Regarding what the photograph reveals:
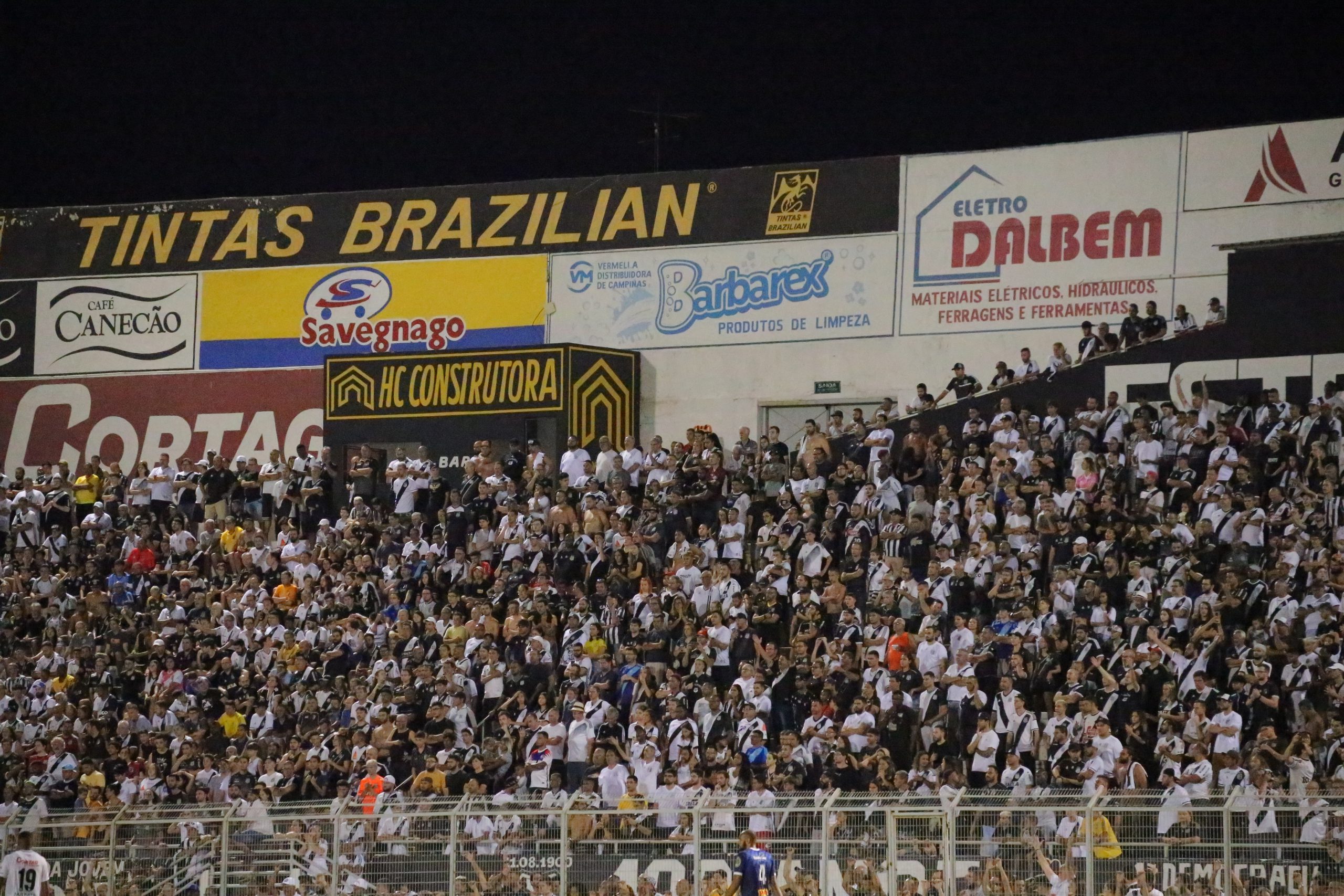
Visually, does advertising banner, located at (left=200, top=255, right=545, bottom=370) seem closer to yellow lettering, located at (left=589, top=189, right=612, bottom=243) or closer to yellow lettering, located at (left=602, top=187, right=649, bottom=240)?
yellow lettering, located at (left=589, top=189, right=612, bottom=243)

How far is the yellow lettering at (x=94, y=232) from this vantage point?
40938 mm

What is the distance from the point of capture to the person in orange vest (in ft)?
79.9

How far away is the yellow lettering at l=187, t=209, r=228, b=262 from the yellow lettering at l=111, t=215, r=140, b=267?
1.41 metres

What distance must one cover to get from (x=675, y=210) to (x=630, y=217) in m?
0.86

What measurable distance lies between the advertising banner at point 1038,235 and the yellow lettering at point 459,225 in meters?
8.18

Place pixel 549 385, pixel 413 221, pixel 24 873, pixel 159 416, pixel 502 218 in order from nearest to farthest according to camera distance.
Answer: pixel 24 873
pixel 549 385
pixel 502 218
pixel 413 221
pixel 159 416

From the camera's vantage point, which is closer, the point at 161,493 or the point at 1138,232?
the point at 1138,232

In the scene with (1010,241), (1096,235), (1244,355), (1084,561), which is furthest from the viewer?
(1010,241)

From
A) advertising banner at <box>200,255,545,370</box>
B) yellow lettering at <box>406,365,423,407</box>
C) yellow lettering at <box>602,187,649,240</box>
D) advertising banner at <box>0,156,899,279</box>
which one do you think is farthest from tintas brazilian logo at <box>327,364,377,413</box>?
yellow lettering at <box>602,187,649,240</box>

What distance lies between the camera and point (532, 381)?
34.4 m

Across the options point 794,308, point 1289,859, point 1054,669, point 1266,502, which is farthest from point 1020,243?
point 1289,859

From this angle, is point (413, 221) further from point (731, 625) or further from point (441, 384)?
point (731, 625)

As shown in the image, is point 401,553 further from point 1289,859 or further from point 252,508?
point 1289,859

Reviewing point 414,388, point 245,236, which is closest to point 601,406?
point 414,388
